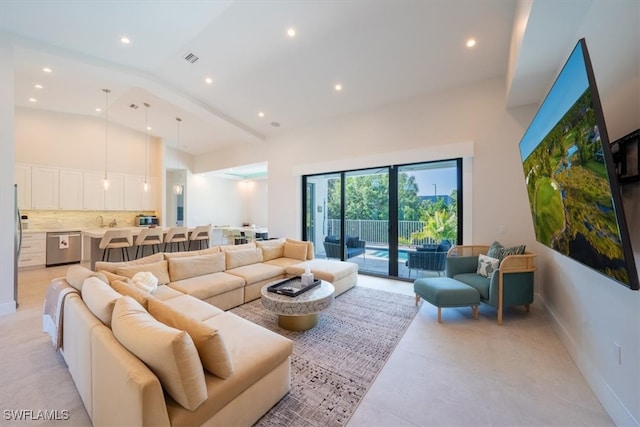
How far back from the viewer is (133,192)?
24.5 feet

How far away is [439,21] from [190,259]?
A: 14.8 feet

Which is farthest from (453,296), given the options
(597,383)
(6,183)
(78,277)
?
(6,183)

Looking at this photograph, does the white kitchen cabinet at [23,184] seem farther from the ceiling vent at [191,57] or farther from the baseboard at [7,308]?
the ceiling vent at [191,57]

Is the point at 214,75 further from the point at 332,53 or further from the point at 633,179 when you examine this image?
the point at 633,179

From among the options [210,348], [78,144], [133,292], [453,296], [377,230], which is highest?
[78,144]

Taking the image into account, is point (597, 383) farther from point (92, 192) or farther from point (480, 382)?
point (92, 192)

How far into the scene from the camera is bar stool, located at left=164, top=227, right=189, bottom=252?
5773 mm

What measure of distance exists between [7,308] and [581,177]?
6.13 m

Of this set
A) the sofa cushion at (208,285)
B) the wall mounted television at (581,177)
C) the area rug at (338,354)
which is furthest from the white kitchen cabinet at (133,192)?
the wall mounted television at (581,177)

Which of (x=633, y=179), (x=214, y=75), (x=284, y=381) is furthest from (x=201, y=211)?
(x=633, y=179)

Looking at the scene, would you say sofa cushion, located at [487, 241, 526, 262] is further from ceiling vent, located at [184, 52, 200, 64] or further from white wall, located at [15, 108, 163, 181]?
white wall, located at [15, 108, 163, 181]

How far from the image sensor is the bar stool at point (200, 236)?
621 cm

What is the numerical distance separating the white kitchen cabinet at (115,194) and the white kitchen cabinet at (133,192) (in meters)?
0.10

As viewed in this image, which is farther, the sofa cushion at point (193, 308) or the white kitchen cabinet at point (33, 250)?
the white kitchen cabinet at point (33, 250)
